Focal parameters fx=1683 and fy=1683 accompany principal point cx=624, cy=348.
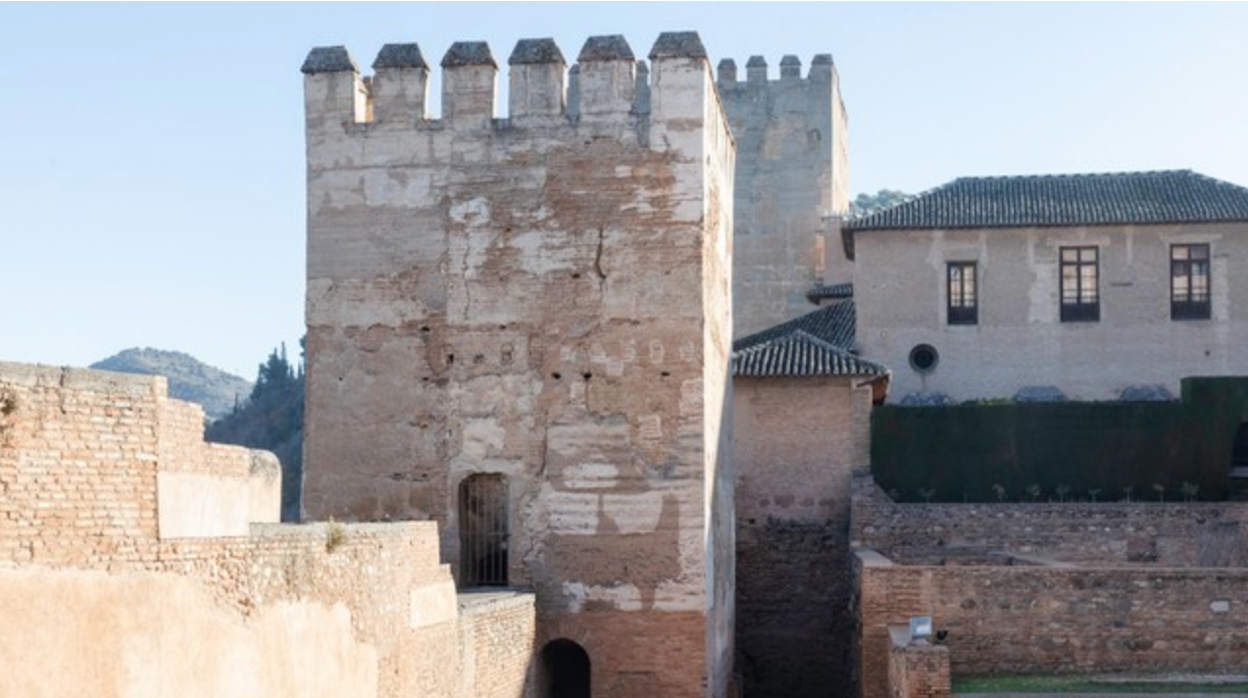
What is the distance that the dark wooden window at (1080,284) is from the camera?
94.2 ft

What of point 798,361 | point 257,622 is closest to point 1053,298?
point 798,361

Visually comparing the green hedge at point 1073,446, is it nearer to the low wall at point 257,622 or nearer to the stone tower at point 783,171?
the low wall at point 257,622

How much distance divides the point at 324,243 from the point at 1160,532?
38.6 feet

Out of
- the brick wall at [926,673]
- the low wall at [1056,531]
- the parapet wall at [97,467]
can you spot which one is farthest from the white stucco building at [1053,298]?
the parapet wall at [97,467]

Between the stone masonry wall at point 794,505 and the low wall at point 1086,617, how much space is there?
5929mm

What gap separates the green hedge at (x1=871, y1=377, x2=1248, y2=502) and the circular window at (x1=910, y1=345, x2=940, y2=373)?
170 inches

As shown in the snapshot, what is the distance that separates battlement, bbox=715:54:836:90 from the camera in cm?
3812

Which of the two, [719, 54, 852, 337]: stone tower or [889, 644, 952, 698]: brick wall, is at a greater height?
[719, 54, 852, 337]: stone tower

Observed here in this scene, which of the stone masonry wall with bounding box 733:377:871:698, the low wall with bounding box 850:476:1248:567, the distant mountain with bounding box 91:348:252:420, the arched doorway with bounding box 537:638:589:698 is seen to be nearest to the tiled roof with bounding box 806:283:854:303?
the stone masonry wall with bounding box 733:377:871:698

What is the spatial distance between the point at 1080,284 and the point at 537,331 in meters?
14.5

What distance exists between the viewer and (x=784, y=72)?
38250 millimetres

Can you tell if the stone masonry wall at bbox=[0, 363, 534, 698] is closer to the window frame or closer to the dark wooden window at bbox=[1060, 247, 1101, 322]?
the dark wooden window at bbox=[1060, 247, 1101, 322]

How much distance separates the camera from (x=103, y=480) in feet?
26.3

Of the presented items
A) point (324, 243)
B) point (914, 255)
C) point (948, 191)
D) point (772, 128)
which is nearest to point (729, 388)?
point (324, 243)
